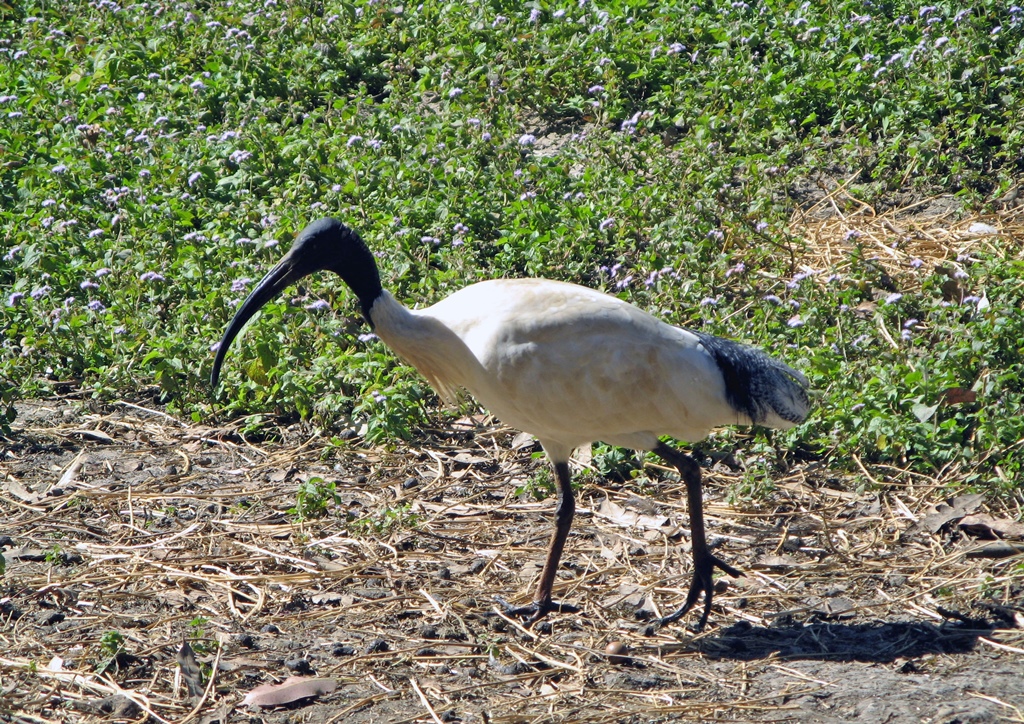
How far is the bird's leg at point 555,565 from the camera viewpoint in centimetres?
490

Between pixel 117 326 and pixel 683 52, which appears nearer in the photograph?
pixel 117 326

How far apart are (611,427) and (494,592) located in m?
0.83

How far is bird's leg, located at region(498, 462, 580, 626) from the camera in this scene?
16.1 ft

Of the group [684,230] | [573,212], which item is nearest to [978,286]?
[684,230]

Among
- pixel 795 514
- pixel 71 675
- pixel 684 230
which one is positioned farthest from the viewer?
pixel 684 230

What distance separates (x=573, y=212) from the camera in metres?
7.38

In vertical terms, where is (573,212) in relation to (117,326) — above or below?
above

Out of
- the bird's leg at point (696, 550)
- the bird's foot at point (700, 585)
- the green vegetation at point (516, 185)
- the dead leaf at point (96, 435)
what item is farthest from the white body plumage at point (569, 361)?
the dead leaf at point (96, 435)

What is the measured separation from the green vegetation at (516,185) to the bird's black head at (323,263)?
4.15 feet

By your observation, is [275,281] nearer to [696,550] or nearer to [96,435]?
[696,550]

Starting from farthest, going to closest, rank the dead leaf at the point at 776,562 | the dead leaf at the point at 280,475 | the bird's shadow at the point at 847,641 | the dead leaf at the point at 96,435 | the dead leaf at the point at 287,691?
1. the dead leaf at the point at 96,435
2. the dead leaf at the point at 280,475
3. the dead leaf at the point at 776,562
4. the bird's shadow at the point at 847,641
5. the dead leaf at the point at 287,691

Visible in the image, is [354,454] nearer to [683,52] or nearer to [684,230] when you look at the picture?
[684,230]

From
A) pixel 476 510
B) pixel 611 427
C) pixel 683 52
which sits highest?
pixel 683 52

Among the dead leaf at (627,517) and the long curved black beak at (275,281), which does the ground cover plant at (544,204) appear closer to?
the dead leaf at (627,517)
